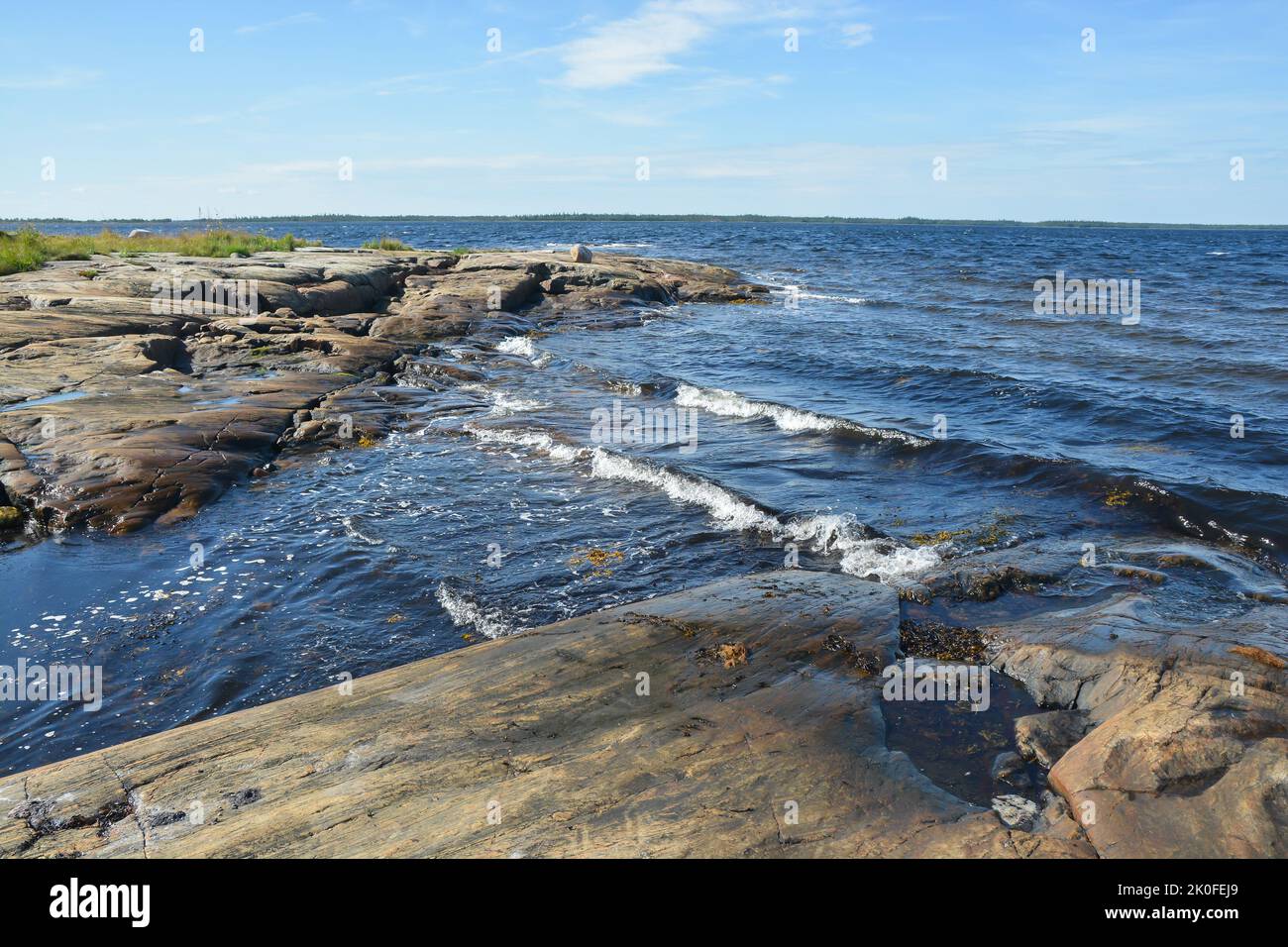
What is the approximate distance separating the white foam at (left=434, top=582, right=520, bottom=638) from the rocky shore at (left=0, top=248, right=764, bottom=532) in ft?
17.8

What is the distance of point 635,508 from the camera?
1295 centimetres

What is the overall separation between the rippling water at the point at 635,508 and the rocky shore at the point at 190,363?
1172 mm

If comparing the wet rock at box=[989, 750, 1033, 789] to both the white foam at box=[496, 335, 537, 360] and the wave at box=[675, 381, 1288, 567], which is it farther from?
the white foam at box=[496, 335, 537, 360]

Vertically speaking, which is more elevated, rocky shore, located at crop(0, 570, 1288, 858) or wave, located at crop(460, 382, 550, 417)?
wave, located at crop(460, 382, 550, 417)

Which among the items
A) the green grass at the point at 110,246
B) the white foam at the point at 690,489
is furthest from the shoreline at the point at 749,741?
the green grass at the point at 110,246

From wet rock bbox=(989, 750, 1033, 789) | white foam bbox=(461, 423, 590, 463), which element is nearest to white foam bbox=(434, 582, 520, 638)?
wet rock bbox=(989, 750, 1033, 789)

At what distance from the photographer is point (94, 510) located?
11758 millimetres

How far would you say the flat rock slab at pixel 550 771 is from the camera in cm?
494

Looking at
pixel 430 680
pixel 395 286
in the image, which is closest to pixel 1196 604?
pixel 430 680

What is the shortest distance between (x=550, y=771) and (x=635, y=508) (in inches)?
294

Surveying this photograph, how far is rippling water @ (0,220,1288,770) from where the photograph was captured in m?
8.73

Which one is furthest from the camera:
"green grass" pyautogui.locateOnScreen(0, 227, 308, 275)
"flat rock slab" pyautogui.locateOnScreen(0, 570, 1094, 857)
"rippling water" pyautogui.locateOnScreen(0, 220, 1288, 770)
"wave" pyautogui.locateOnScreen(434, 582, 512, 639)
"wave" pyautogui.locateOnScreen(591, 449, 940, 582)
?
"green grass" pyautogui.locateOnScreen(0, 227, 308, 275)

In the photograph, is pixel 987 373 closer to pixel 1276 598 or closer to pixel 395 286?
pixel 1276 598

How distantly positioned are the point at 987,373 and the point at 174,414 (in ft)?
65.7
